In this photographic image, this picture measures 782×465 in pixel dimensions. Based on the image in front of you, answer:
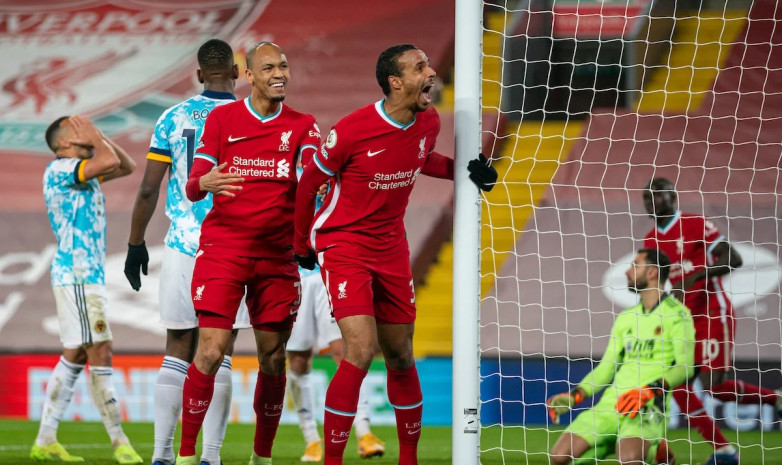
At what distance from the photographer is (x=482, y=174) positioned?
4.63 metres

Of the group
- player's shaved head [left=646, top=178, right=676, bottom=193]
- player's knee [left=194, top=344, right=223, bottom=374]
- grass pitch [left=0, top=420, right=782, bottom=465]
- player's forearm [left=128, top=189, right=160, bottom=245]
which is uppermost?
player's shaved head [left=646, top=178, right=676, bottom=193]

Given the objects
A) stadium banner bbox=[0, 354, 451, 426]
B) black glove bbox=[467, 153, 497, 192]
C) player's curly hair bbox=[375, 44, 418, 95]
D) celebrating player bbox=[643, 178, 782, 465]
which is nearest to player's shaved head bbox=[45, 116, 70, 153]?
player's curly hair bbox=[375, 44, 418, 95]

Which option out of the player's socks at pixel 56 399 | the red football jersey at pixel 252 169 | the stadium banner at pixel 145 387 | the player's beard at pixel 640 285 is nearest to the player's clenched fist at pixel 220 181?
the red football jersey at pixel 252 169

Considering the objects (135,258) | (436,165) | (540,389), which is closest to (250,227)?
(135,258)

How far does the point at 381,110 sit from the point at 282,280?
2.99 ft

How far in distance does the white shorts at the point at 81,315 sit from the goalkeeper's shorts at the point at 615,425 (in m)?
3.00

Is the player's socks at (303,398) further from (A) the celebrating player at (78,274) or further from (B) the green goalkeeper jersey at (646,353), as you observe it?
(B) the green goalkeeper jersey at (646,353)

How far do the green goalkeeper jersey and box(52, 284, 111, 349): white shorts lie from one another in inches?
120

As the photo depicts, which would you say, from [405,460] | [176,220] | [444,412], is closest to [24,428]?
[444,412]

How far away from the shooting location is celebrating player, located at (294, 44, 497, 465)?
4.43m

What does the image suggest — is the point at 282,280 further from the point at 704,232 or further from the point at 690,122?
the point at 690,122

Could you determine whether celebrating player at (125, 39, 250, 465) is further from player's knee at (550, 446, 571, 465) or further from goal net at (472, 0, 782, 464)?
goal net at (472, 0, 782, 464)

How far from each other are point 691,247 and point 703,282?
1.14 ft

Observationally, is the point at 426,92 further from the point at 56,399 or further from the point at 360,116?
the point at 56,399
